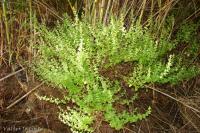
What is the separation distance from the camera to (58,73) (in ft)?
8.45

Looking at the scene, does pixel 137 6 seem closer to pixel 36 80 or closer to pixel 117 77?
pixel 117 77

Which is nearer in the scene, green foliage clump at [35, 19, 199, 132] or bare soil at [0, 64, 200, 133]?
green foliage clump at [35, 19, 199, 132]

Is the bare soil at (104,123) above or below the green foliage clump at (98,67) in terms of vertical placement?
below

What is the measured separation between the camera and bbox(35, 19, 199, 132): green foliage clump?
252cm

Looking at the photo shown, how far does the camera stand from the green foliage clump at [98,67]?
8.25ft

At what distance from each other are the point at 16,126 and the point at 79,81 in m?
0.53

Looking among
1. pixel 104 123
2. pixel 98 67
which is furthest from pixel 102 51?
pixel 104 123

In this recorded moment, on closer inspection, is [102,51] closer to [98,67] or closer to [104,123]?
[98,67]

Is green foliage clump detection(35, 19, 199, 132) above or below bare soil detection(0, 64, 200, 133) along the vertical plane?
above

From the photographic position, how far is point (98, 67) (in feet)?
9.11

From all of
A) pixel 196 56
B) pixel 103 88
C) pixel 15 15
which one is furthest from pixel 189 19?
pixel 15 15

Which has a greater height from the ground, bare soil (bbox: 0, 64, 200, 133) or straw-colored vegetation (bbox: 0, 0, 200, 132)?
straw-colored vegetation (bbox: 0, 0, 200, 132)

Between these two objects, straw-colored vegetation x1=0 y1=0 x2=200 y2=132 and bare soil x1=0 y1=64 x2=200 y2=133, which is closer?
straw-colored vegetation x1=0 y1=0 x2=200 y2=132

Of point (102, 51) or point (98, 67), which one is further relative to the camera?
point (98, 67)
